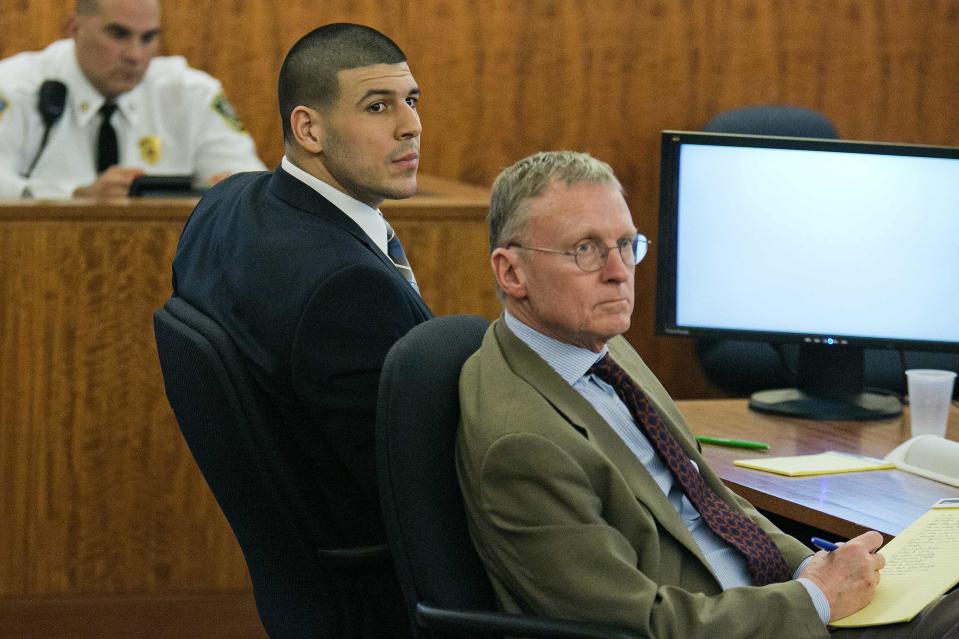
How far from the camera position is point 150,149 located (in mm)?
4102

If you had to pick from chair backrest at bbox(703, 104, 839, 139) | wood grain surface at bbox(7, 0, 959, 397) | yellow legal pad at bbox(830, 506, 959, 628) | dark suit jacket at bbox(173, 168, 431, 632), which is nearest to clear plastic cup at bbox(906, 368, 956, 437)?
yellow legal pad at bbox(830, 506, 959, 628)

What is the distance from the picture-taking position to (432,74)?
14.3ft

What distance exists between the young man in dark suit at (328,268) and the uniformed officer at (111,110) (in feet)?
5.16

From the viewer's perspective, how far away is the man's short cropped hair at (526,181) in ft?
5.53

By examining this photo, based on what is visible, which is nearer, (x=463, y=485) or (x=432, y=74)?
(x=463, y=485)

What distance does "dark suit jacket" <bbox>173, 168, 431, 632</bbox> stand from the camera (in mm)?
1771

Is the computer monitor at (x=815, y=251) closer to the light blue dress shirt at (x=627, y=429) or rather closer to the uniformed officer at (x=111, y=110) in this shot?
the light blue dress shirt at (x=627, y=429)

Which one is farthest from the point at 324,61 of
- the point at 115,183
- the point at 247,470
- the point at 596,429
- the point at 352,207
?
the point at 115,183

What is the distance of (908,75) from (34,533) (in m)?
3.30

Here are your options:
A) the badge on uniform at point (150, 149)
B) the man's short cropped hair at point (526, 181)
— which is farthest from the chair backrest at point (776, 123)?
the man's short cropped hair at point (526, 181)

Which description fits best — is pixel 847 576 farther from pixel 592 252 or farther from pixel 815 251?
pixel 815 251

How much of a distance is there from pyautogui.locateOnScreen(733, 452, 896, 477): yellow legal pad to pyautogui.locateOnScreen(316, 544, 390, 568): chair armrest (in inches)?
25.6

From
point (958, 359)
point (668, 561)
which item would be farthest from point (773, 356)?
point (668, 561)

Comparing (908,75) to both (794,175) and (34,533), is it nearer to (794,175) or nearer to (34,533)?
(794,175)
